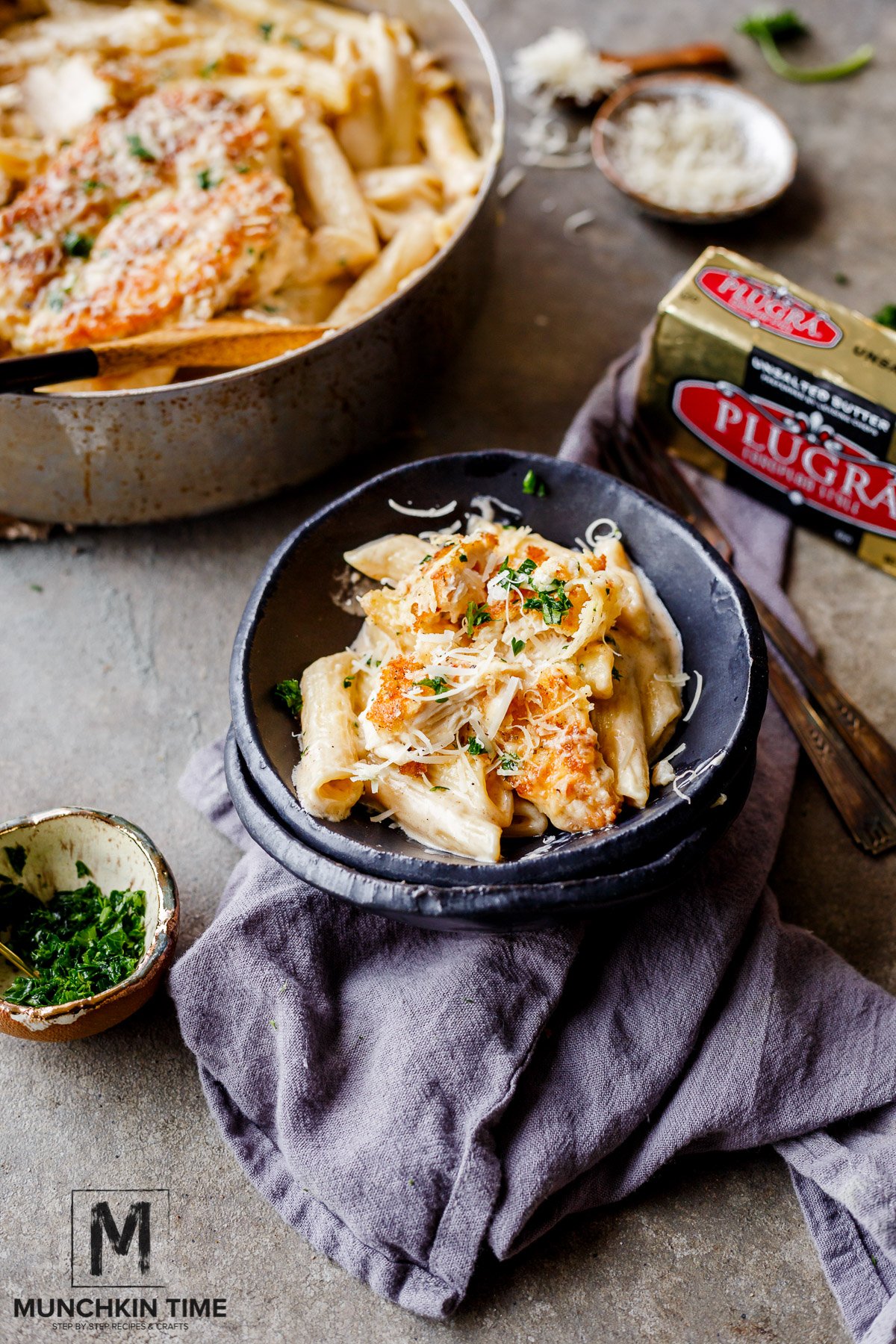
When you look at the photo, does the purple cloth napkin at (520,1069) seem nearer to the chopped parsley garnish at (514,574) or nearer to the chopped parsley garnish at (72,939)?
the chopped parsley garnish at (72,939)

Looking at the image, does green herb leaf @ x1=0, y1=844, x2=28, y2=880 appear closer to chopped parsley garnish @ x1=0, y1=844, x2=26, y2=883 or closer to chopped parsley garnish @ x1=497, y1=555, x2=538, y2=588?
chopped parsley garnish @ x1=0, y1=844, x2=26, y2=883

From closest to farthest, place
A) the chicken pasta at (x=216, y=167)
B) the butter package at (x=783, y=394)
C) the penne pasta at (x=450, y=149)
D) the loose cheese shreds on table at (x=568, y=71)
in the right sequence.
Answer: the butter package at (x=783, y=394) → the chicken pasta at (x=216, y=167) → the penne pasta at (x=450, y=149) → the loose cheese shreds on table at (x=568, y=71)

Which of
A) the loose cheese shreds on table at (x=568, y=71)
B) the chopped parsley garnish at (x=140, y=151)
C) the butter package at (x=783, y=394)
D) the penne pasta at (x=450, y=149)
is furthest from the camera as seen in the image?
the loose cheese shreds on table at (x=568, y=71)

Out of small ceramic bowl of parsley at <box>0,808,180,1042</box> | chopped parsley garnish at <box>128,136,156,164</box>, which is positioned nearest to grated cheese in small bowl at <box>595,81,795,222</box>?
chopped parsley garnish at <box>128,136,156,164</box>

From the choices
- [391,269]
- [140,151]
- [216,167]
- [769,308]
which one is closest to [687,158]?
[769,308]

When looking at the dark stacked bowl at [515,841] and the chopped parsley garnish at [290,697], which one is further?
the chopped parsley garnish at [290,697]

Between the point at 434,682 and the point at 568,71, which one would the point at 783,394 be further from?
the point at 568,71

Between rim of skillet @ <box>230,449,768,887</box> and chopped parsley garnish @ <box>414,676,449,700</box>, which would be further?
chopped parsley garnish @ <box>414,676,449,700</box>

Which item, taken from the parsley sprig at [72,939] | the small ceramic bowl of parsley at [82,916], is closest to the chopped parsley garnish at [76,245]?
the small ceramic bowl of parsley at [82,916]
